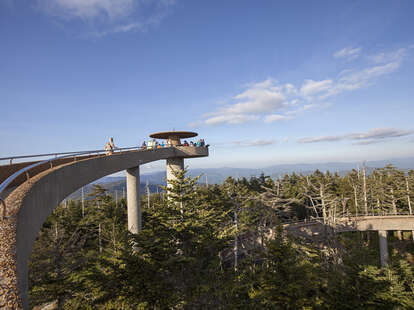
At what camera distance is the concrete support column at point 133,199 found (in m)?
18.2

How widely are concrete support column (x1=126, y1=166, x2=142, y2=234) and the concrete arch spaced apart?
6.52 metres

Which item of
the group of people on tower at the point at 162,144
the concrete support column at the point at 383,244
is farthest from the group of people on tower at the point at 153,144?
the concrete support column at the point at 383,244

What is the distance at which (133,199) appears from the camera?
732 inches

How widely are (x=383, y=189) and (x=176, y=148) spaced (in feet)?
134

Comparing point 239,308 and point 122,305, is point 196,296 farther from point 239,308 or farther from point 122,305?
point 122,305

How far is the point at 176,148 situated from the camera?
22625mm

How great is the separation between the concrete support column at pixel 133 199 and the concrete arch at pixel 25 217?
6524 mm

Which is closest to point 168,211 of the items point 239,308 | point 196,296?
point 196,296

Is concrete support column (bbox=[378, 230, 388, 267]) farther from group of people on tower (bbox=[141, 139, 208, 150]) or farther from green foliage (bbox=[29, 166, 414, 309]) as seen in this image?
group of people on tower (bbox=[141, 139, 208, 150])

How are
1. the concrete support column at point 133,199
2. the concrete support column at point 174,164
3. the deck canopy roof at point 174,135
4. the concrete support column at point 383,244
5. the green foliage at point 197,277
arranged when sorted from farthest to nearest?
the concrete support column at point 383,244, the concrete support column at point 174,164, the deck canopy roof at point 174,135, the concrete support column at point 133,199, the green foliage at point 197,277

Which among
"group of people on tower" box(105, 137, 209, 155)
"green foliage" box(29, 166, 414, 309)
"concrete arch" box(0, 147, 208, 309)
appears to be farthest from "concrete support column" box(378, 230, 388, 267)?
"concrete arch" box(0, 147, 208, 309)

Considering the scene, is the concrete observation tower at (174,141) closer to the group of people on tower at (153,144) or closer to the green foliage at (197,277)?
the group of people on tower at (153,144)

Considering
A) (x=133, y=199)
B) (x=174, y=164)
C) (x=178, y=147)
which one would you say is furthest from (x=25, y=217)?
(x=174, y=164)

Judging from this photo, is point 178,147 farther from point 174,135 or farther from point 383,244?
point 383,244
